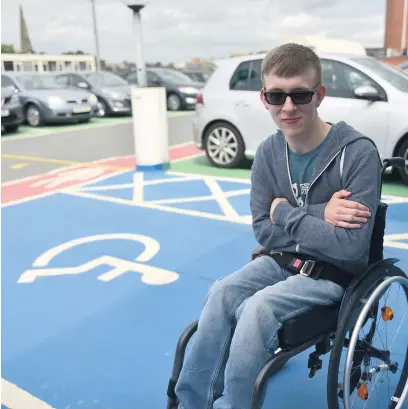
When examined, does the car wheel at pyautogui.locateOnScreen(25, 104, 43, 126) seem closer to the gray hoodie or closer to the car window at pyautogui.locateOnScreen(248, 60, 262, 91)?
the car window at pyautogui.locateOnScreen(248, 60, 262, 91)

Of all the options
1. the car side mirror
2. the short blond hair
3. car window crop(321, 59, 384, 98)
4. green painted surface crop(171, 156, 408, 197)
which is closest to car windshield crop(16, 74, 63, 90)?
green painted surface crop(171, 156, 408, 197)

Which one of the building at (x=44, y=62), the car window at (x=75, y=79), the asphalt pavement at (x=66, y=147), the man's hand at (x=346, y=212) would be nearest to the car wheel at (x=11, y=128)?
the asphalt pavement at (x=66, y=147)

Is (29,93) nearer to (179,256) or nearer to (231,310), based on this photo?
(179,256)

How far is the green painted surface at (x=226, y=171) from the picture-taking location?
620 centimetres

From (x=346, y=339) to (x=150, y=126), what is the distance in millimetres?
5903

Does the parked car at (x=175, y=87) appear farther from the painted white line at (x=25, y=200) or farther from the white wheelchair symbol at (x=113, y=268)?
the white wheelchair symbol at (x=113, y=268)

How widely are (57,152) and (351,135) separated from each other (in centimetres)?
872

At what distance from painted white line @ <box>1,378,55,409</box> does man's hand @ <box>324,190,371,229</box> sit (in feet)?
5.49

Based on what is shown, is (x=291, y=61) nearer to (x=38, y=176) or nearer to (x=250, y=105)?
(x=250, y=105)

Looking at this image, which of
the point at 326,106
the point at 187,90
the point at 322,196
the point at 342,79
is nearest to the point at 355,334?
the point at 322,196

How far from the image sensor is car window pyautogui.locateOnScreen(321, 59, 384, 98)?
6.35m

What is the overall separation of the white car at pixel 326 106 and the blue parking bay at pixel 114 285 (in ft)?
3.60

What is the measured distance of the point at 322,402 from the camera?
8.14 feet

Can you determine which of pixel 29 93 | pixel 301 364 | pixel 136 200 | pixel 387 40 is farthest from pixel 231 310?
pixel 387 40
